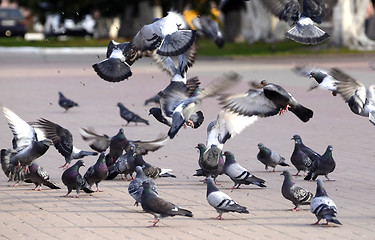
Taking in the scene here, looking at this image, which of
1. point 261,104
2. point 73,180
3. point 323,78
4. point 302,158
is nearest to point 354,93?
point 323,78

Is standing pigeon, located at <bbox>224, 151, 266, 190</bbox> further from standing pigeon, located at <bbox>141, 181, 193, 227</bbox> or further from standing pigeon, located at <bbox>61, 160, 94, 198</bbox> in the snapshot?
standing pigeon, located at <bbox>141, 181, 193, 227</bbox>

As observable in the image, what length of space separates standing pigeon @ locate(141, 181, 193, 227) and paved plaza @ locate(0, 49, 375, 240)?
115 millimetres

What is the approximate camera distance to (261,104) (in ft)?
28.9

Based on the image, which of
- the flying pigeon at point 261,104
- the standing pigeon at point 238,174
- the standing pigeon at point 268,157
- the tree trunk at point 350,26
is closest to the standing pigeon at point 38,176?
the standing pigeon at point 238,174

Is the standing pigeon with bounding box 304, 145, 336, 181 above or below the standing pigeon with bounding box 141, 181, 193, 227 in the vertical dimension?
below

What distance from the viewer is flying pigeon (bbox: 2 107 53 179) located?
9.16 m

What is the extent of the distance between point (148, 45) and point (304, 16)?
1.61 meters

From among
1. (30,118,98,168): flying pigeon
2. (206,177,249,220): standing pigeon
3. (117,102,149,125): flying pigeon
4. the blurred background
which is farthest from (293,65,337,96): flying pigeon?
the blurred background

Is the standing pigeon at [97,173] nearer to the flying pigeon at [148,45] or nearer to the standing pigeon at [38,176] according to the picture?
the standing pigeon at [38,176]

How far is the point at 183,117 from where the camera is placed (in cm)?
848

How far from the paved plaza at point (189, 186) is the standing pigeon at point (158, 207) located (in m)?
0.11

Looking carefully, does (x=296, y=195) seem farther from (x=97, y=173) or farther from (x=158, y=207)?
(x=97, y=173)

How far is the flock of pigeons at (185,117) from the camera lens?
327 inches

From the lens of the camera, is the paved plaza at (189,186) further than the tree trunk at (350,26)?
No
